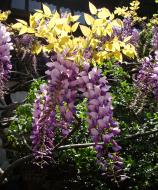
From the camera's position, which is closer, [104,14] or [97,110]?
[104,14]

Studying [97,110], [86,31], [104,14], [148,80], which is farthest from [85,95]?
[148,80]

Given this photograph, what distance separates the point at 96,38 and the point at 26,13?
9412mm

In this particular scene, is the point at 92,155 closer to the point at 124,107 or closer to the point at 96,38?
the point at 124,107

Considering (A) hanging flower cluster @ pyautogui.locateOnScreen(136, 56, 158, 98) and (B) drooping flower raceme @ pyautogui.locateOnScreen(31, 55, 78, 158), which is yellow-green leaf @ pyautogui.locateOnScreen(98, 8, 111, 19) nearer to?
(B) drooping flower raceme @ pyautogui.locateOnScreen(31, 55, 78, 158)

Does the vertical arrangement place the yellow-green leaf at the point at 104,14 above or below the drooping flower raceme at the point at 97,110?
above

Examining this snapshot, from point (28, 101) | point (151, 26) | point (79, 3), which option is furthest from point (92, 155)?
point (79, 3)

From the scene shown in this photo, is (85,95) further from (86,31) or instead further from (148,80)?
(148,80)

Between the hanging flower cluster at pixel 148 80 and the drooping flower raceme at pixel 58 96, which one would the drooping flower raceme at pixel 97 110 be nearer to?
the drooping flower raceme at pixel 58 96

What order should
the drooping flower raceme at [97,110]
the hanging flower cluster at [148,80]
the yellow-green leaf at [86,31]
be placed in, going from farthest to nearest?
1. the hanging flower cluster at [148,80]
2. the drooping flower raceme at [97,110]
3. the yellow-green leaf at [86,31]

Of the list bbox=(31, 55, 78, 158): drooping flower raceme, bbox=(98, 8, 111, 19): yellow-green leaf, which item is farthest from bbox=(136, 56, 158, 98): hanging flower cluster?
bbox=(98, 8, 111, 19): yellow-green leaf

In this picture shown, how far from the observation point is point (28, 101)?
6.43 meters

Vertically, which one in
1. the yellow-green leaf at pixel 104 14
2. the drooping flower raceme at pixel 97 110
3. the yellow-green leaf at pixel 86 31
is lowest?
the drooping flower raceme at pixel 97 110

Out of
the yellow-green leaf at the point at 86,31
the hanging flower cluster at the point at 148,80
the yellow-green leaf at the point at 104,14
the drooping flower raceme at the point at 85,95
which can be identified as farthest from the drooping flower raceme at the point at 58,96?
the hanging flower cluster at the point at 148,80

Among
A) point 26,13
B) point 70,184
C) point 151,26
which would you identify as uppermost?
point 26,13
